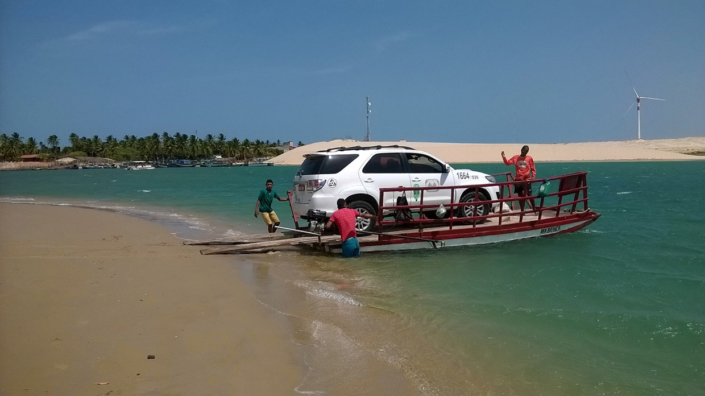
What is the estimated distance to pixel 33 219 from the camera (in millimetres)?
19141

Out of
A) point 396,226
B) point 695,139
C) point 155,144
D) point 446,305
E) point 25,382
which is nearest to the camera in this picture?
point 25,382

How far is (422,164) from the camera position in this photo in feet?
40.2

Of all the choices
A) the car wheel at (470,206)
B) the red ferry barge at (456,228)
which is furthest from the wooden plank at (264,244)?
the car wheel at (470,206)

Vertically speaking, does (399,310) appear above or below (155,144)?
below

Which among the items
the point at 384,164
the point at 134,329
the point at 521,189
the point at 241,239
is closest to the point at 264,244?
the point at 241,239

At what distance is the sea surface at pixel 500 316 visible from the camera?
18.1ft

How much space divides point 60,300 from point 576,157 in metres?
154

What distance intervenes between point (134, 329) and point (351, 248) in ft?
17.0

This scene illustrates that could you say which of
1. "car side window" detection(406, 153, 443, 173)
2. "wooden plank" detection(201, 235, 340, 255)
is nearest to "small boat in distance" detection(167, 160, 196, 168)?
"wooden plank" detection(201, 235, 340, 255)

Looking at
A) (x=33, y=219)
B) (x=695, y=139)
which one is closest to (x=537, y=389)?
(x=33, y=219)

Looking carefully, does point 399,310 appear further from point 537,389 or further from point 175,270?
point 175,270

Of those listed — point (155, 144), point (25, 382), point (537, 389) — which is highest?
point (155, 144)

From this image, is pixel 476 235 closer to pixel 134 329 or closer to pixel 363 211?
pixel 363 211

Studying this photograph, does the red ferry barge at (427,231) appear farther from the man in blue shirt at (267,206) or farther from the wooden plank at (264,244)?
the man in blue shirt at (267,206)
